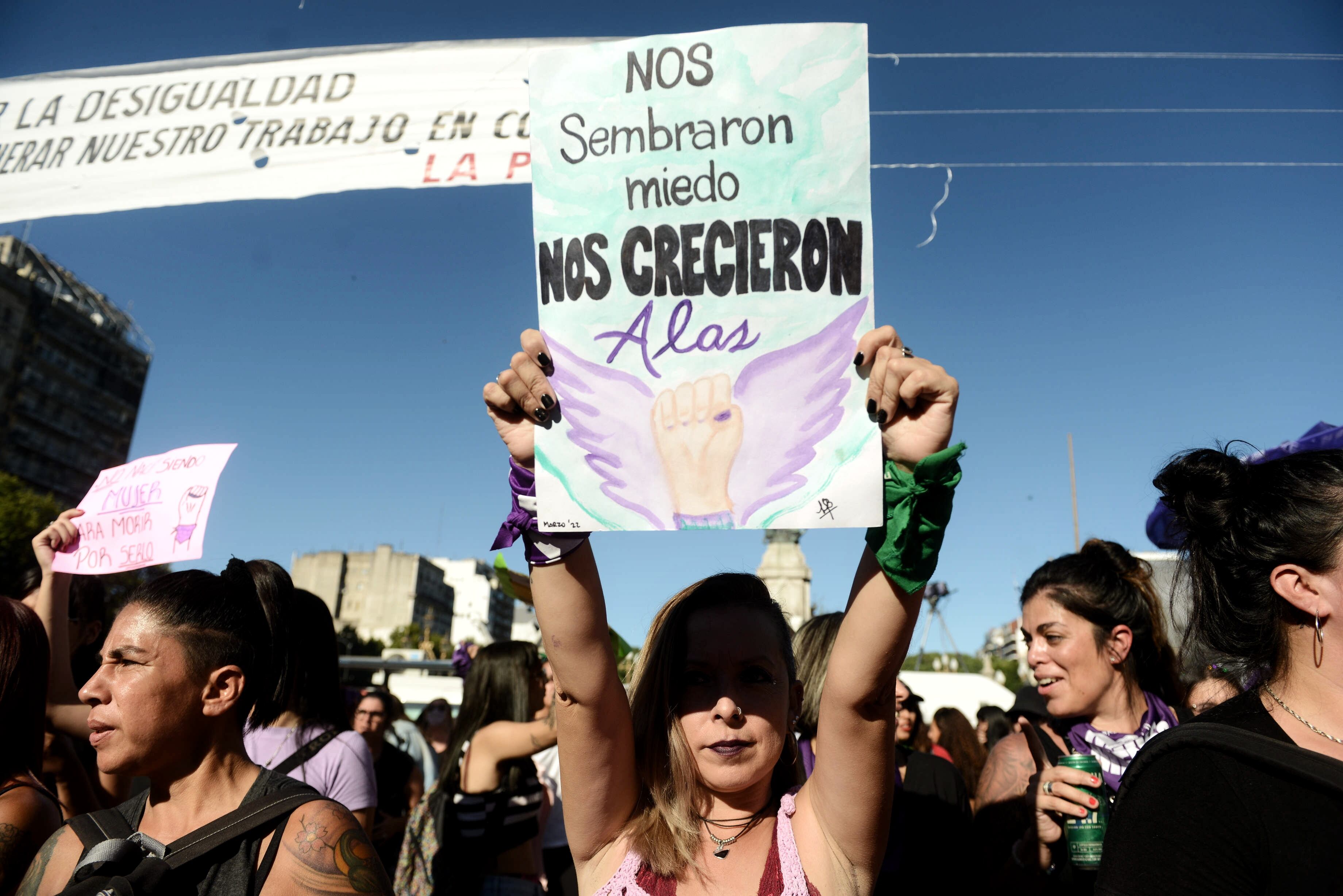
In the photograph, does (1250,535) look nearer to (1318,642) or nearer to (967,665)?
(1318,642)

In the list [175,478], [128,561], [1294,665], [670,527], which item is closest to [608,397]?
[670,527]

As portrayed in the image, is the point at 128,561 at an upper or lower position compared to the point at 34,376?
lower

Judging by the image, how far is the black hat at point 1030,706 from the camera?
3.30 metres

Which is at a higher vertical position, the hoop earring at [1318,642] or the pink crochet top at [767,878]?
the hoop earring at [1318,642]

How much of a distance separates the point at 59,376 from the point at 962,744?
74.6 metres

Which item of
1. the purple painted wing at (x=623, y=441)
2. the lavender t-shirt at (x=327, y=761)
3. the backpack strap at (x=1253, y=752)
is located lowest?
the lavender t-shirt at (x=327, y=761)

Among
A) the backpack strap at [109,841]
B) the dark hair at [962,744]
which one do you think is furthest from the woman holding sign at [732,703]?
the dark hair at [962,744]

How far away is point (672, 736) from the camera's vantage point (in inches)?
79.0

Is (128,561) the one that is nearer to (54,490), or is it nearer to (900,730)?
(900,730)

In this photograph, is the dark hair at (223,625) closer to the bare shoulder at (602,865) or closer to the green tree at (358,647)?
the bare shoulder at (602,865)

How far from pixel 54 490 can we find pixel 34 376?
9.06 m

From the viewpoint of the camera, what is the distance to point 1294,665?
168cm

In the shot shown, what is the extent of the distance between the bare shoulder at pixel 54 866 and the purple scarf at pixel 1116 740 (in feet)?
9.69

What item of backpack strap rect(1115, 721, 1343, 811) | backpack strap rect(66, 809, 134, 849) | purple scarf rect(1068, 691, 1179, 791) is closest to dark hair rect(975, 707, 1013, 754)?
purple scarf rect(1068, 691, 1179, 791)
